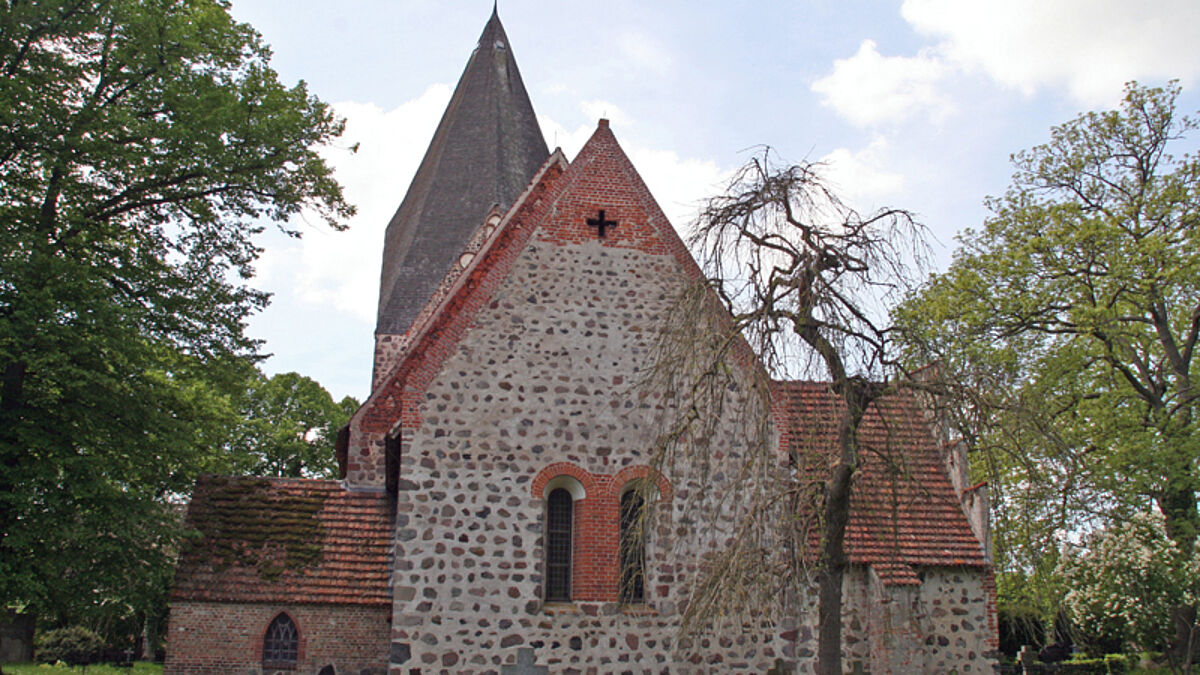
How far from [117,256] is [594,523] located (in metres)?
9.75

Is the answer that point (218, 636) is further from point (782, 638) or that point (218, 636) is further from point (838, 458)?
point (838, 458)

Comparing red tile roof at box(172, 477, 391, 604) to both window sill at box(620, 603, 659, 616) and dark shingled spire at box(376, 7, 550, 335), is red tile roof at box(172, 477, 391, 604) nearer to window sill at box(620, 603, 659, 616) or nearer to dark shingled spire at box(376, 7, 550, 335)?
window sill at box(620, 603, 659, 616)

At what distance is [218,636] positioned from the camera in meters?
12.7

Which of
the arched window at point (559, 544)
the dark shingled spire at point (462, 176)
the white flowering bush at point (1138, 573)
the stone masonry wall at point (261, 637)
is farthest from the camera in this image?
the dark shingled spire at point (462, 176)

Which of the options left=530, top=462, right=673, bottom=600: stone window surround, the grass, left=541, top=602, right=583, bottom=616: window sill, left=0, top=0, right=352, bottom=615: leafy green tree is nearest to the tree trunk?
left=530, top=462, right=673, bottom=600: stone window surround

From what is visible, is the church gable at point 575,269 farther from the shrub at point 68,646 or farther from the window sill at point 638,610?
the shrub at point 68,646

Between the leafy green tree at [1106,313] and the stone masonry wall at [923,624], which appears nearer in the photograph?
the stone masonry wall at [923,624]

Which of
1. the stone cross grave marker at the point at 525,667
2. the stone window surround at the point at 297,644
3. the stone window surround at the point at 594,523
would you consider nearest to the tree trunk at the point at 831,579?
the stone window surround at the point at 594,523

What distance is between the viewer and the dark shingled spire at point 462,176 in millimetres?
21953

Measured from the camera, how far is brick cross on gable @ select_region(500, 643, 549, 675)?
1144 centimetres

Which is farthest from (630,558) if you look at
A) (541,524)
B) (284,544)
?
(284,544)

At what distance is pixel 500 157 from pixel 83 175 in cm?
992

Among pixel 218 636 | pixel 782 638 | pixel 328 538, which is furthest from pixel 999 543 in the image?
pixel 218 636

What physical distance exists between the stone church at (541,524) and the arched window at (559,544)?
0.03 meters
